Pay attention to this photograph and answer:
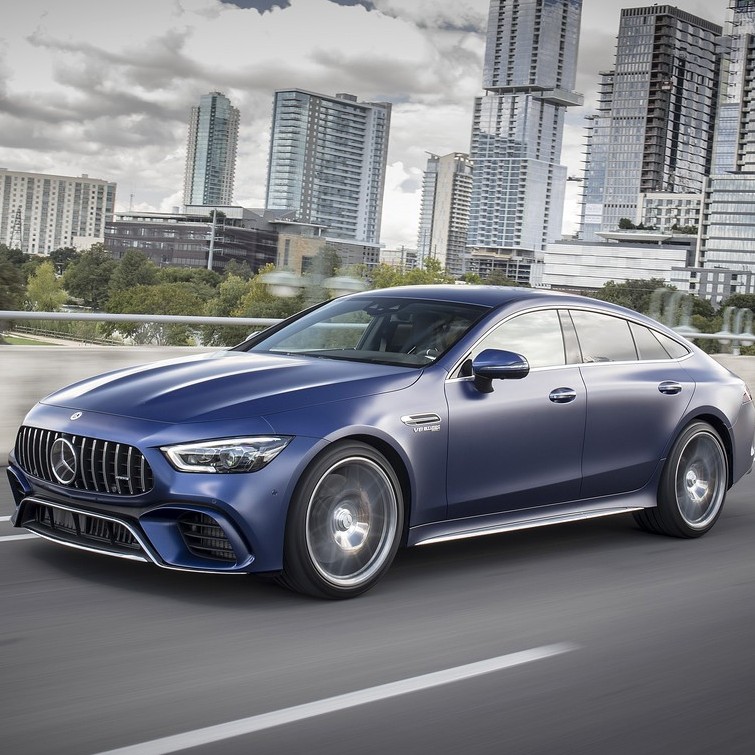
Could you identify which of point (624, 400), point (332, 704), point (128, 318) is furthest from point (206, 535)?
point (128, 318)

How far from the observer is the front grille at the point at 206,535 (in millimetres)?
4980

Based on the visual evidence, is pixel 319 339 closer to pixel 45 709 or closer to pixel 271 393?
pixel 271 393

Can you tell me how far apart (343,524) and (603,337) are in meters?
2.25

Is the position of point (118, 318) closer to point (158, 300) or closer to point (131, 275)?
point (158, 300)

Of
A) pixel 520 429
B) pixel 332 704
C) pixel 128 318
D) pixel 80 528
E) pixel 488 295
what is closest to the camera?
pixel 332 704

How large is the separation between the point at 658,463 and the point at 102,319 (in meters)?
4.66

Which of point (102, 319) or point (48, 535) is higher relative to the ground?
point (102, 319)

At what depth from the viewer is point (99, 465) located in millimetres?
5102

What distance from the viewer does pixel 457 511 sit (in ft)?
18.9

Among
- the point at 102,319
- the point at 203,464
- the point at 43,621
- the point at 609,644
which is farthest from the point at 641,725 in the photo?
the point at 102,319

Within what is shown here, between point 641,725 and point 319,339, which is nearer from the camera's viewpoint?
point 641,725

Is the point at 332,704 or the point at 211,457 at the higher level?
the point at 211,457

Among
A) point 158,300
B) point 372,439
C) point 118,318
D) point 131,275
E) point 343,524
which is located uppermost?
point 131,275

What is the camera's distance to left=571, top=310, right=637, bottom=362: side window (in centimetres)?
666
